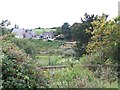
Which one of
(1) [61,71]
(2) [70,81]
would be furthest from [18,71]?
(1) [61,71]

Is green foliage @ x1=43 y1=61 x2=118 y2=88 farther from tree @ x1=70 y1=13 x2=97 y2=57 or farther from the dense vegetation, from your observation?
tree @ x1=70 y1=13 x2=97 y2=57

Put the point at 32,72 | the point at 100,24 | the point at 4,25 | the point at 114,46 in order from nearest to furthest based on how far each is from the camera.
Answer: the point at 32,72, the point at 114,46, the point at 100,24, the point at 4,25

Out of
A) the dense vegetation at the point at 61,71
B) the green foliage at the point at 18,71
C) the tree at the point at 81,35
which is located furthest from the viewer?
the tree at the point at 81,35

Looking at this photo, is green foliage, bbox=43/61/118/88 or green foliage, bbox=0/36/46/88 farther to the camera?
green foliage, bbox=43/61/118/88

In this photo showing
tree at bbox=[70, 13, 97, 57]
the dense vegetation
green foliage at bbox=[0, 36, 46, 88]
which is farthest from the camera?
tree at bbox=[70, 13, 97, 57]

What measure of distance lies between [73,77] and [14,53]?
1856mm

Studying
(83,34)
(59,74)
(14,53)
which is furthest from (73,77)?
(83,34)

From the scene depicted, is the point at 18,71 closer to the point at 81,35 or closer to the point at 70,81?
the point at 70,81

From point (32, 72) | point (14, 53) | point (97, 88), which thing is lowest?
point (97, 88)

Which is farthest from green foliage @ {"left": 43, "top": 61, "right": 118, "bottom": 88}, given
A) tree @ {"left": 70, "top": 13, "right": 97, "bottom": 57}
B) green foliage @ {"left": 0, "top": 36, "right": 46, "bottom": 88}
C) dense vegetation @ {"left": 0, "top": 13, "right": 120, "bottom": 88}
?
tree @ {"left": 70, "top": 13, "right": 97, "bottom": 57}

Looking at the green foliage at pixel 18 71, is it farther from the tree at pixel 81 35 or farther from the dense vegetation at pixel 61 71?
the tree at pixel 81 35

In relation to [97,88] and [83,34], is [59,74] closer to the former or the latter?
[97,88]

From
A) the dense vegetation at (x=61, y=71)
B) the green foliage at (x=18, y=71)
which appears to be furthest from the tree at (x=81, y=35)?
the green foliage at (x=18, y=71)

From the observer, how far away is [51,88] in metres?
6.80
